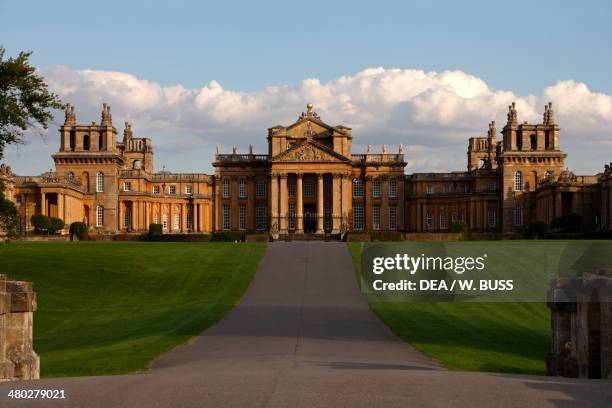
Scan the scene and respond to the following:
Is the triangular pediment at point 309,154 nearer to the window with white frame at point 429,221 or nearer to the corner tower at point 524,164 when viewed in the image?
the window with white frame at point 429,221

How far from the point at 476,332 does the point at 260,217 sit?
292ft

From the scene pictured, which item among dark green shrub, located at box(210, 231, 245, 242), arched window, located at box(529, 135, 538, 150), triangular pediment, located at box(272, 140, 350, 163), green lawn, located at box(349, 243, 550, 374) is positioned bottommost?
green lawn, located at box(349, 243, 550, 374)

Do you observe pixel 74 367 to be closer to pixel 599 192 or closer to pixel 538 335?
pixel 538 335

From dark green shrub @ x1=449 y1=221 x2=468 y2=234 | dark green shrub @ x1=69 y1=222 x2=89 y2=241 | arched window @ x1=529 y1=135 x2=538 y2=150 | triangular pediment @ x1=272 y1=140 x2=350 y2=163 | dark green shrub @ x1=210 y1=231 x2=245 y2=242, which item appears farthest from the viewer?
triangular pediment @ x1=272 y1=140 x2=350 y2=163

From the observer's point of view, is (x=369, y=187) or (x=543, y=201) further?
(x=369, y=187)

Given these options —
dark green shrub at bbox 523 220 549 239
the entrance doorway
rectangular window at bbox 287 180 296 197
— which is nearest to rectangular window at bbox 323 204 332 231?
the entrance doorway

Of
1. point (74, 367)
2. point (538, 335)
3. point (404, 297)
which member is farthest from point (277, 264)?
point (74, 367)

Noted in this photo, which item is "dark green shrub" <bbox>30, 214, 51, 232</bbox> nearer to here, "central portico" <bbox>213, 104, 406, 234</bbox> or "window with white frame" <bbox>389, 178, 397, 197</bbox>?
"central portico" <bbox>213, 104, 406, 234</bbox>

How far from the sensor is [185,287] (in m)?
52.8

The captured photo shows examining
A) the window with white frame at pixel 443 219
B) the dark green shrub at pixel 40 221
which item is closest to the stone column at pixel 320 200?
the window with white frame at pixel 443 219

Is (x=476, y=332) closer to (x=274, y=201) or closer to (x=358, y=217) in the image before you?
(x=274, y=201)

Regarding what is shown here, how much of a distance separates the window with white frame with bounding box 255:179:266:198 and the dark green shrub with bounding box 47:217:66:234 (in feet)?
92.3

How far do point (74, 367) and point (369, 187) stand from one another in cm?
9727

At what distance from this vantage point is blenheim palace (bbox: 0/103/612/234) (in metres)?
110
